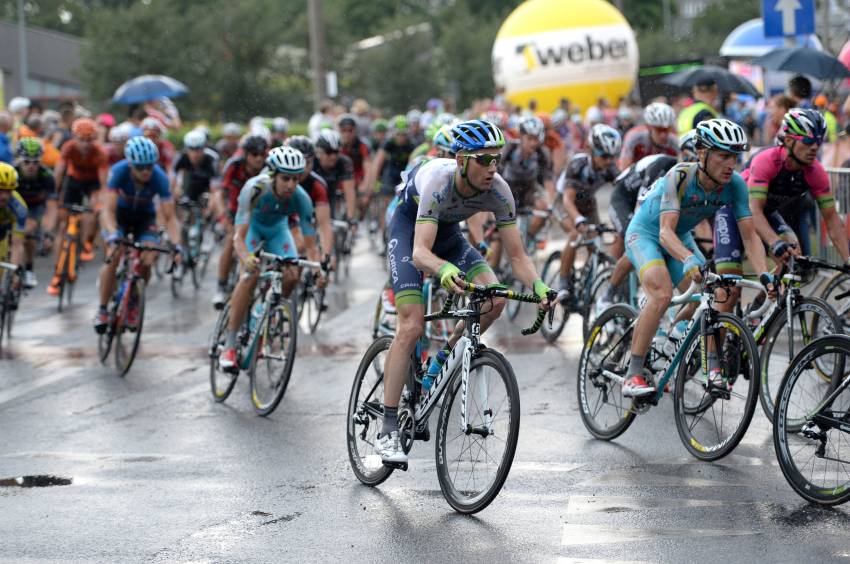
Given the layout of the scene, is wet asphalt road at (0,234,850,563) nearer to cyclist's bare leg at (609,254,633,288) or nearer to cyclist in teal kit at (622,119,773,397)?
cyclist in teal kit at (622,119,773,397)

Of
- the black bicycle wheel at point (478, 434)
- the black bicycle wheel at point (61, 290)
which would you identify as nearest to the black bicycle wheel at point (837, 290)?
the black bicycle wheel at point (478, 434)

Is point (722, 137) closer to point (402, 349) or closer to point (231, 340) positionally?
point (402, 349)

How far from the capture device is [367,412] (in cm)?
789

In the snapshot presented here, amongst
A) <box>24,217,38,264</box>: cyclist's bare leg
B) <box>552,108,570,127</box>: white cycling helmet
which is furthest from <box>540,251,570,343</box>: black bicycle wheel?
<box>552,108,570,127</box>: white cycling helmet

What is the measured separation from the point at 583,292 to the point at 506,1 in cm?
7600

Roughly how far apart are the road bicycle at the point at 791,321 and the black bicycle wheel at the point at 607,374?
78 cm

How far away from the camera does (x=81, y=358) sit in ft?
42.3

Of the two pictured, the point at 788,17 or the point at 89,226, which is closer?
the point at 788,17

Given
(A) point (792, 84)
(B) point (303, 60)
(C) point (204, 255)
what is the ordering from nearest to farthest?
1. (A) point (792, 84)
2. (C) point (204, 255)
3. (B) point (303, 60)

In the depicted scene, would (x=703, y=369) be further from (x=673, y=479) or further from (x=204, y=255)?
(x=204, y=255)

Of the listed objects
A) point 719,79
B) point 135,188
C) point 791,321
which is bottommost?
point 791,321

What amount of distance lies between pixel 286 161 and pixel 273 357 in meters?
1.39

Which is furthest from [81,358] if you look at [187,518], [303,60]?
[303,60]

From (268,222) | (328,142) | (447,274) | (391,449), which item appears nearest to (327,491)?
(391,449)
